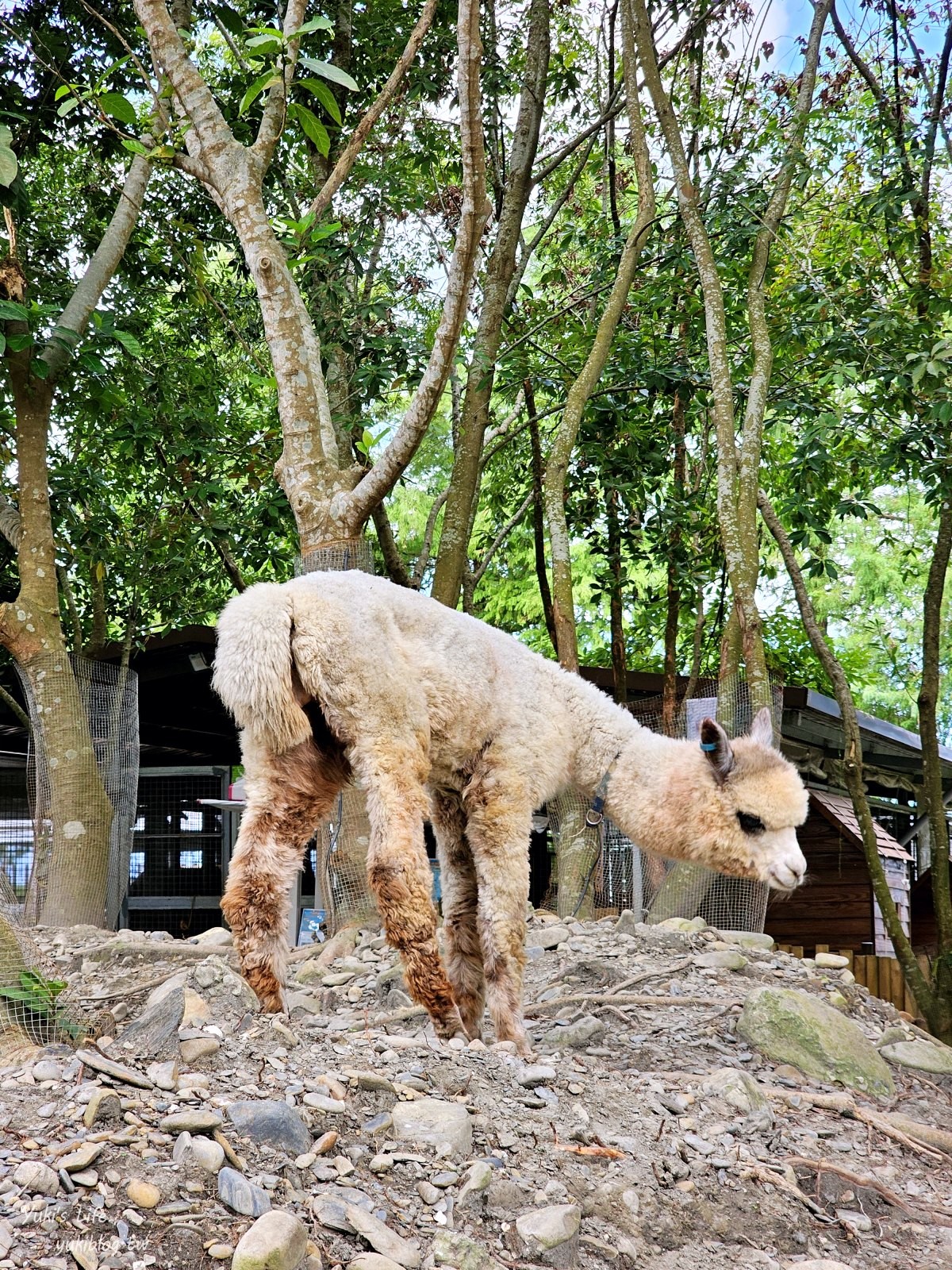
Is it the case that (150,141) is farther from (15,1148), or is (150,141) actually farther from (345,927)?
(15,1148)

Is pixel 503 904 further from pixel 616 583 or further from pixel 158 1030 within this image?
pixel 616 583

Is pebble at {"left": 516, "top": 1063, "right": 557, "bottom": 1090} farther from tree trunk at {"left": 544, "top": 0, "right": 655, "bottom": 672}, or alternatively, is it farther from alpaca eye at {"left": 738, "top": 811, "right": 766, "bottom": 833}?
tree trunk at {"left": 544, "top": 0, "right": 655, "bottom": 672}

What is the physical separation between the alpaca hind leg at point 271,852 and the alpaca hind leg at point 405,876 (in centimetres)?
32

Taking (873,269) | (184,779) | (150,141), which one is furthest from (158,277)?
(873,269)

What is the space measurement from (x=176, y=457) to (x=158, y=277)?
78.5 inches

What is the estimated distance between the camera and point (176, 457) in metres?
12.5

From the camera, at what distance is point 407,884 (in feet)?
14.8

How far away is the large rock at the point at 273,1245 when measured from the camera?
8.61ft

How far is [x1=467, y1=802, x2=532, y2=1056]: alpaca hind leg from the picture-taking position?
198 inches

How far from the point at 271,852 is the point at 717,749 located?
2.23 meters

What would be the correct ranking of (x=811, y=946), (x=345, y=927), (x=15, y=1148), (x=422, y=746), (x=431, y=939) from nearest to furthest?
(x=15, y=1148)
(x=431, y=939)
(x=422, y=746)
(x=345, y=927)
(x=811, y=946)

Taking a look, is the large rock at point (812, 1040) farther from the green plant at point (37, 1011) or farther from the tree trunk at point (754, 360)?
the green plant at point (37, 1011)

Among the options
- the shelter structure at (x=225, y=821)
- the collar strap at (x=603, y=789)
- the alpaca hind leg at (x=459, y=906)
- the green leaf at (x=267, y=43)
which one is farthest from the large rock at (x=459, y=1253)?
the shelter structure at (x=225, y=821)

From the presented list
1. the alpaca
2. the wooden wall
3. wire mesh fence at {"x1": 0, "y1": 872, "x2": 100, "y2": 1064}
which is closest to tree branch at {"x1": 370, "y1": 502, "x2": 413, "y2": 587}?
the alpaca
